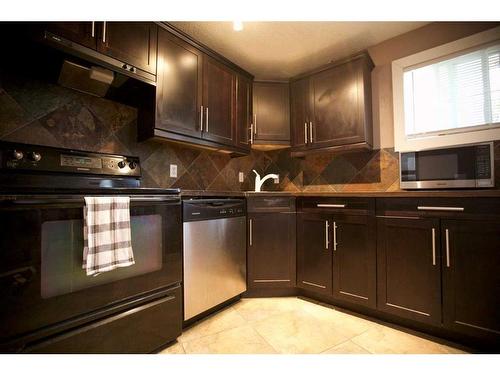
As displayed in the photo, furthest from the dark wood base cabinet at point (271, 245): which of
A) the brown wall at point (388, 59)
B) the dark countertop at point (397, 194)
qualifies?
the brown wall at point (388, 59)

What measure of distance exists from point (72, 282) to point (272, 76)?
2.53m

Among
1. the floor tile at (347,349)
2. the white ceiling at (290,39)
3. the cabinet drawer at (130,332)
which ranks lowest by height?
the floor tile at (347,349)

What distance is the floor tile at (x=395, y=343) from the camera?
1.25 m

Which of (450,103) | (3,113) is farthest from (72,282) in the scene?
(450,103)

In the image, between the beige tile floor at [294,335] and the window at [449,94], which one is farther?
the window at [449,94]

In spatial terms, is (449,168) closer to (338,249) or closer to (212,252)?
(338,249)

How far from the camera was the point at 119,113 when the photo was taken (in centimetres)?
166

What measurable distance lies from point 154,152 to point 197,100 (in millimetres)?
555

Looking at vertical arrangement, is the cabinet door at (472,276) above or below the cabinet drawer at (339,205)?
below

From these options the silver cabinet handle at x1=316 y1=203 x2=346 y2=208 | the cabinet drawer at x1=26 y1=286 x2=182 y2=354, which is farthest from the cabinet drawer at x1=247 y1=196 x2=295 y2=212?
the cabinet drawer at x1=26 y1=286 x2=182 y2=354

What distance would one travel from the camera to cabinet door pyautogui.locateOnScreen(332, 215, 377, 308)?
1570 millimetres

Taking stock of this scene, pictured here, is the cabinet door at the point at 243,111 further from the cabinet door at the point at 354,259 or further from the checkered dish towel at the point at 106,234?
the checkered dish towel at the point at 106,234

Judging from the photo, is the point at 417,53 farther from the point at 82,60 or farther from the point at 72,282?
the point at 72,282

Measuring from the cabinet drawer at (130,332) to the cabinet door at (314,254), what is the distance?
41.8 inches
